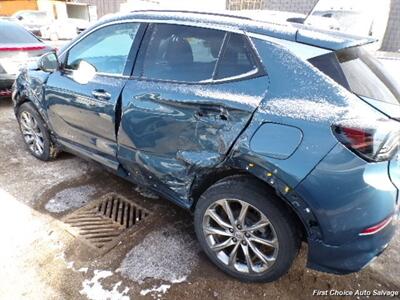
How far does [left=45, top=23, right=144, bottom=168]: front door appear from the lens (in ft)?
9.03

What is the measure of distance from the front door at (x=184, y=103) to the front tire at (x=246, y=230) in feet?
0.70

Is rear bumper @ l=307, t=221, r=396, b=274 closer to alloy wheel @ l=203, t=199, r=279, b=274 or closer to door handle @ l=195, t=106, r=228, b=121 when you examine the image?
alloy wheel @ l=203, t=199, r=279, b=274

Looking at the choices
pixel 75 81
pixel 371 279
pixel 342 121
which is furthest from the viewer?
pixel 75 81

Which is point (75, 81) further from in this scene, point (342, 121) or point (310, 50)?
point (342, 121)

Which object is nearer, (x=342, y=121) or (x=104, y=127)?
(x=342, y=121)

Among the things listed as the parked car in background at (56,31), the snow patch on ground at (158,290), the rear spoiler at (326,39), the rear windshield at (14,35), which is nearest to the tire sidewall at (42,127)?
the snow patch on ground at (158,290)

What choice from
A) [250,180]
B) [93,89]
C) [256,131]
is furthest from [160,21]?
[250,180]

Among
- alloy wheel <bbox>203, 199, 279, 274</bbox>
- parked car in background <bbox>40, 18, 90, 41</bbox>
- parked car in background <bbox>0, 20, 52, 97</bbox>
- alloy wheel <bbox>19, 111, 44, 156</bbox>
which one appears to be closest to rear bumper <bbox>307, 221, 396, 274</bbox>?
alloy wheel <bbox>203, 199, 279, 274</bbox>

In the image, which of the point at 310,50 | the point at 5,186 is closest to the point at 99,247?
the point at 5,186

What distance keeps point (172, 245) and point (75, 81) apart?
173 cm

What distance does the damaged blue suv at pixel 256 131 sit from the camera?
1.79 m

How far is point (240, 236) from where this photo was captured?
2.26 meters

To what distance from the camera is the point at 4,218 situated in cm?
294

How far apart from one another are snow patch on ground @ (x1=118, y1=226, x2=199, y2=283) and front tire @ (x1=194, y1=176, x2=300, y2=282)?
21cm
